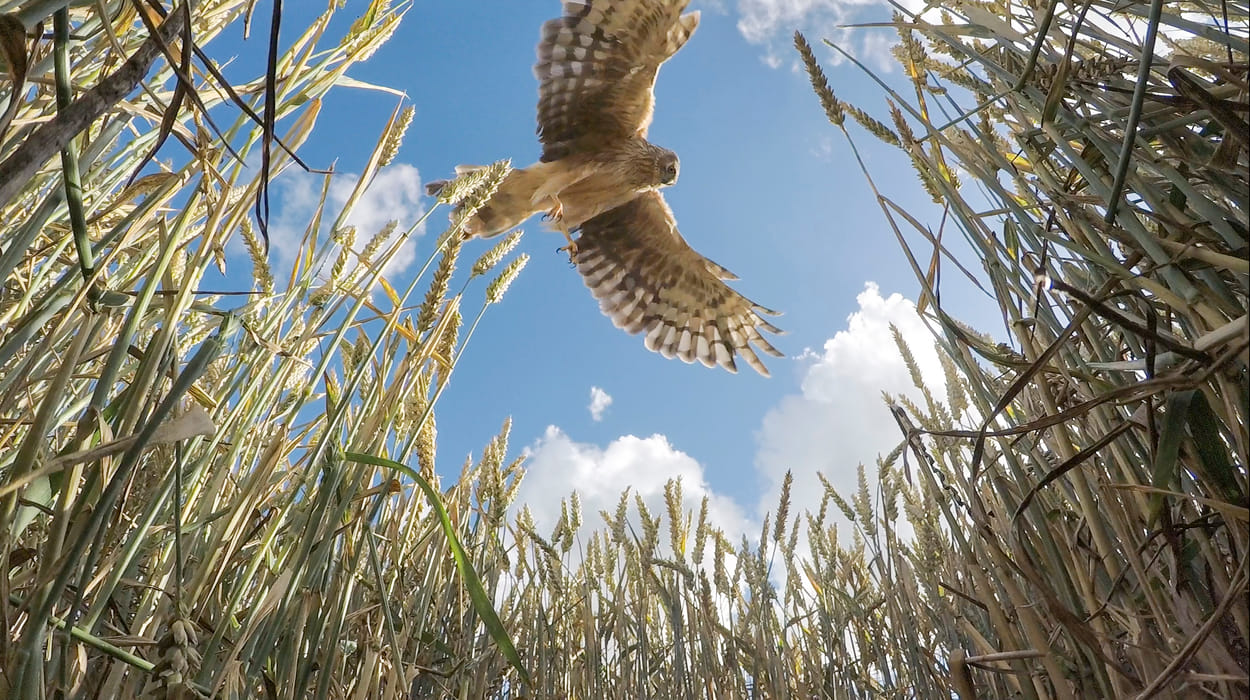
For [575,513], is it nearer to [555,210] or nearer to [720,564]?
[720,564]

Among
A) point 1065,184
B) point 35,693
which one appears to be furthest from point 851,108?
point 35,693

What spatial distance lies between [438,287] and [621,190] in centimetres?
247

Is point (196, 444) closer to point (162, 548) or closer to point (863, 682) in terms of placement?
point (162, 548)

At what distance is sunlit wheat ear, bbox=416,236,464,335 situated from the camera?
2.93 feet

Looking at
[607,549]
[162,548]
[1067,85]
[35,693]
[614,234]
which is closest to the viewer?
[35,693]

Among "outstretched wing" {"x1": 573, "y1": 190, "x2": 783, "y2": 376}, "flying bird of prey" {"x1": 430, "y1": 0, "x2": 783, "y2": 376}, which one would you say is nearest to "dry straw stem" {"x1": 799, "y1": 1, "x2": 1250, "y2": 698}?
"flying bird of prey" {"x1": 430, "y1": 0, "x2": 783, "y2": 376}

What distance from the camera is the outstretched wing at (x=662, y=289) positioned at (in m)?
3.50

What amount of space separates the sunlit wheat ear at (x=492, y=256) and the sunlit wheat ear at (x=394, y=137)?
0.19 m

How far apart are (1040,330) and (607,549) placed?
1861 mm

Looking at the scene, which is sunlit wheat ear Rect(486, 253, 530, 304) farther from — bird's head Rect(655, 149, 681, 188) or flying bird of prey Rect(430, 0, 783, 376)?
bird's head Rect(655, 149, 681, 188)

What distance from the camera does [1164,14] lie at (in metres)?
0.59

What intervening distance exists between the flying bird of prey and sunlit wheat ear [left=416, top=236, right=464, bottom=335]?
1.73m

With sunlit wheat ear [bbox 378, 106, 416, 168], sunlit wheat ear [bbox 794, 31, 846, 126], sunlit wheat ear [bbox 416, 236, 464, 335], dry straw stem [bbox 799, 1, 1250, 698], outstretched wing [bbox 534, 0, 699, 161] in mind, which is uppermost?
outstretched wing [bbox 534, 0, 699, 161]

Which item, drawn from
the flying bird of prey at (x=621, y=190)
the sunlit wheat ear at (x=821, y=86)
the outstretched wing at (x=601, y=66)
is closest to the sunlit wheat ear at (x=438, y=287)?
the sunlit wheat ear at (x=821, y=86)
